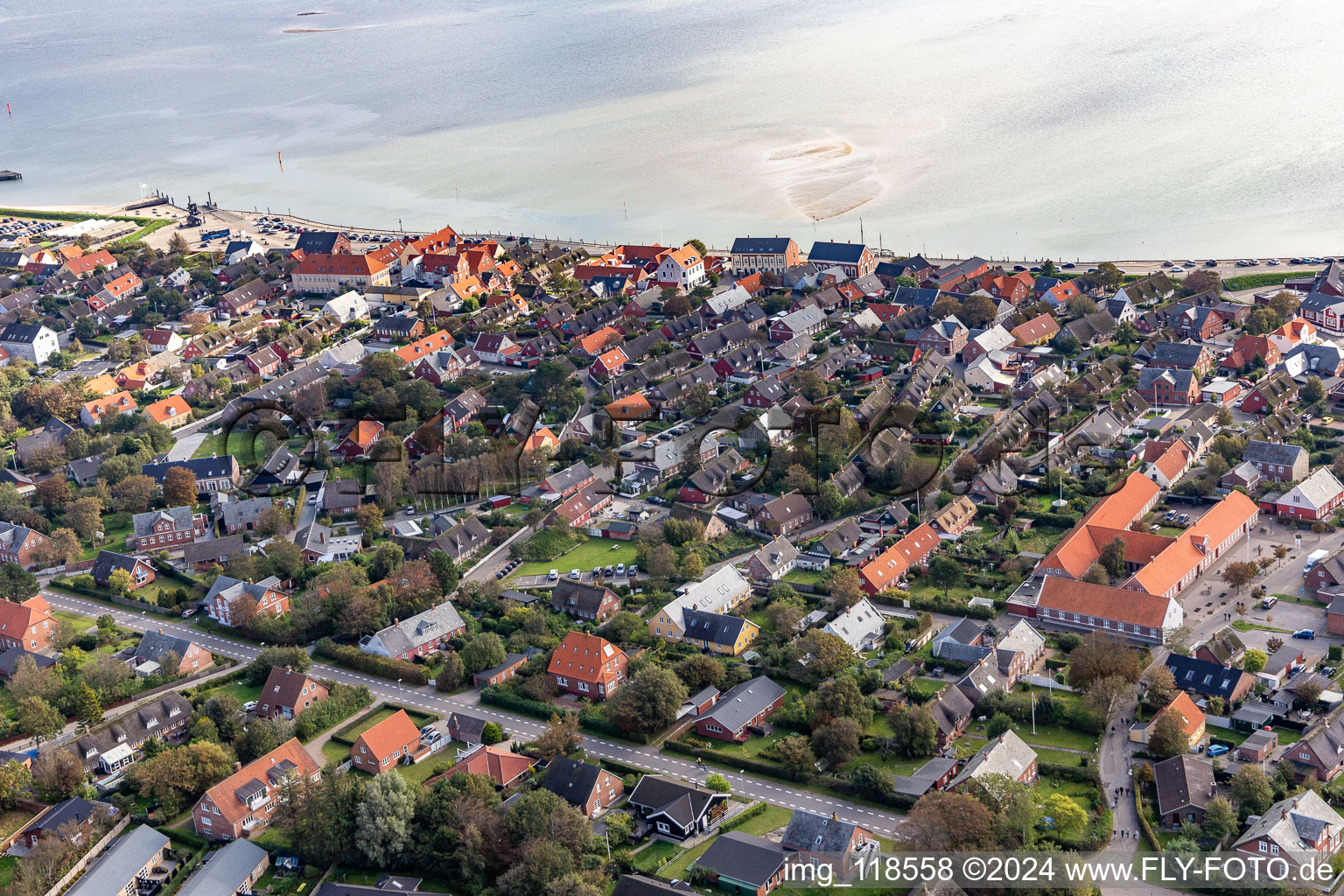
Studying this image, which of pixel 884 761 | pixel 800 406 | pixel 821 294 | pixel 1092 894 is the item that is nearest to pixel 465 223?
pixel 821 294

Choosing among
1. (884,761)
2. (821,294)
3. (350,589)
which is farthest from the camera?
(821,294)

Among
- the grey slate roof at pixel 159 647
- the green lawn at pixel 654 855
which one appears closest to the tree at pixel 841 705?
the green lawn at pixel 654 855

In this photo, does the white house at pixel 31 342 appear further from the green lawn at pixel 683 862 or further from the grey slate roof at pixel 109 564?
the green lawn at pixel 683 862

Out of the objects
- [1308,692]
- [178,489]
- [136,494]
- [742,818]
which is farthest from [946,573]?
[136,494]

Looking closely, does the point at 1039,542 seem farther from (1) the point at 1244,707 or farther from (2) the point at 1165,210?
(2) the point at 1165,210

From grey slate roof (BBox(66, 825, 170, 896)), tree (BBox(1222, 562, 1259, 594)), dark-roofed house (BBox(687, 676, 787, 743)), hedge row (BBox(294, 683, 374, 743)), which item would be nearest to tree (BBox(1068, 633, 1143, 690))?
tree (BBox(1222, 562, 1259, 594))

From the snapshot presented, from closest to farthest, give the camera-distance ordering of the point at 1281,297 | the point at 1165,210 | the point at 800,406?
the point at 800,406 < the point at 1281,297 < the point at 1165,210

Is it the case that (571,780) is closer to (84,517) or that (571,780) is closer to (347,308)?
(84,517)
